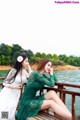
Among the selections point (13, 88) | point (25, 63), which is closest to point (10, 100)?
point (13, 88)

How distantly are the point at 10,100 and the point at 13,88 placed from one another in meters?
0.13

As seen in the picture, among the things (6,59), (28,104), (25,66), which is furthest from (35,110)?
(6,59)

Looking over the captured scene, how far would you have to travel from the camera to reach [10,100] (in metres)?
3.30

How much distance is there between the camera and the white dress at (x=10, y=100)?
10.7 ft

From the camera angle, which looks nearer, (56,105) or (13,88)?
(56,105)

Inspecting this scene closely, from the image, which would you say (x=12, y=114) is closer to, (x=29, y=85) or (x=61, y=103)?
(x=29, y=85)

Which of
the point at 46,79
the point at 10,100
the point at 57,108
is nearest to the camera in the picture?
the point at 57,108

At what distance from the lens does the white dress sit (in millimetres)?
3252

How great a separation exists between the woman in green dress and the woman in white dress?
13cm

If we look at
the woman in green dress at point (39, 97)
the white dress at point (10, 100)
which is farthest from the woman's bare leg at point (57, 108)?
the white dress at point (10, 100)

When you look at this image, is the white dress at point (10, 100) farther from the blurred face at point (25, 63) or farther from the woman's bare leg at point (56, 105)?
the woman's bare leg at point (56, 105)

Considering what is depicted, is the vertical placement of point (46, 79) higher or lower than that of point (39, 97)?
higher

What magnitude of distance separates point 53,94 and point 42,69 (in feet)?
0.92

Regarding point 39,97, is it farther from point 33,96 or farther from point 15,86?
point 15,86
